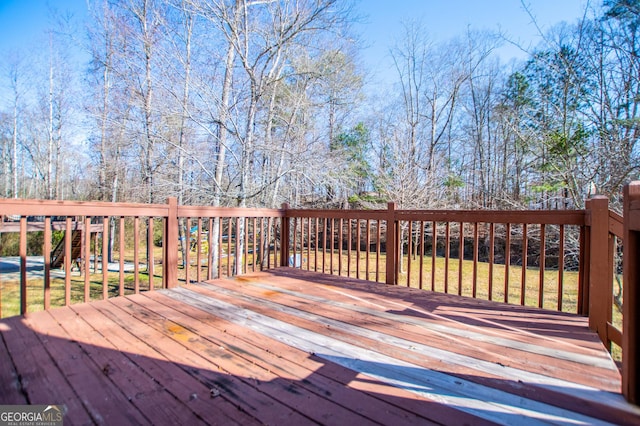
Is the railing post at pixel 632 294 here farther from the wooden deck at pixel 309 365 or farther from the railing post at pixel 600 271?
the railing post at pixel 600 271

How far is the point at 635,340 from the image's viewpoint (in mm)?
1249

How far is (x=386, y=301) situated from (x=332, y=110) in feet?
19.8

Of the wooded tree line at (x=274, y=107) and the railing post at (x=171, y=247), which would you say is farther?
the wooded tree line at (x=274, y=107)

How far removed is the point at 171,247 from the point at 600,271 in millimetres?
3595

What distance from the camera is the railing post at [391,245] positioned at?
3.36 meters

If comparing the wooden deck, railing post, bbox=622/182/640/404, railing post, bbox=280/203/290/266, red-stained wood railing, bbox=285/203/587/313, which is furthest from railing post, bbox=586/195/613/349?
railing post, bbox=280/203/290/266

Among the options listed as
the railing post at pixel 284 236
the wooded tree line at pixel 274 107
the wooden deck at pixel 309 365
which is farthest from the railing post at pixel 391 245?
the wooded tree line at pixel 274 107

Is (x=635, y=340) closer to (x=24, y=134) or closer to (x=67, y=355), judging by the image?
(x=67, y=355)

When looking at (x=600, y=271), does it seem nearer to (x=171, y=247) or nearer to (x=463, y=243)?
(x=463, y=243)

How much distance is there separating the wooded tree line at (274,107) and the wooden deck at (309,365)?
347 cm

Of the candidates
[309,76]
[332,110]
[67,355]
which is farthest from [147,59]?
[67,355]

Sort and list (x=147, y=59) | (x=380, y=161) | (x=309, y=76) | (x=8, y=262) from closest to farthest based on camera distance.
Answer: (x=147, y=59) < (x=309, y=76) < (x=8, y=262) < (x=380, y=161)

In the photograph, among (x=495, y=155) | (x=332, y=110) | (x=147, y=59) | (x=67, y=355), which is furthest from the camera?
(x=495, y=155)

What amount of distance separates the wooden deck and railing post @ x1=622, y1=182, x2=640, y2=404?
0.10m
